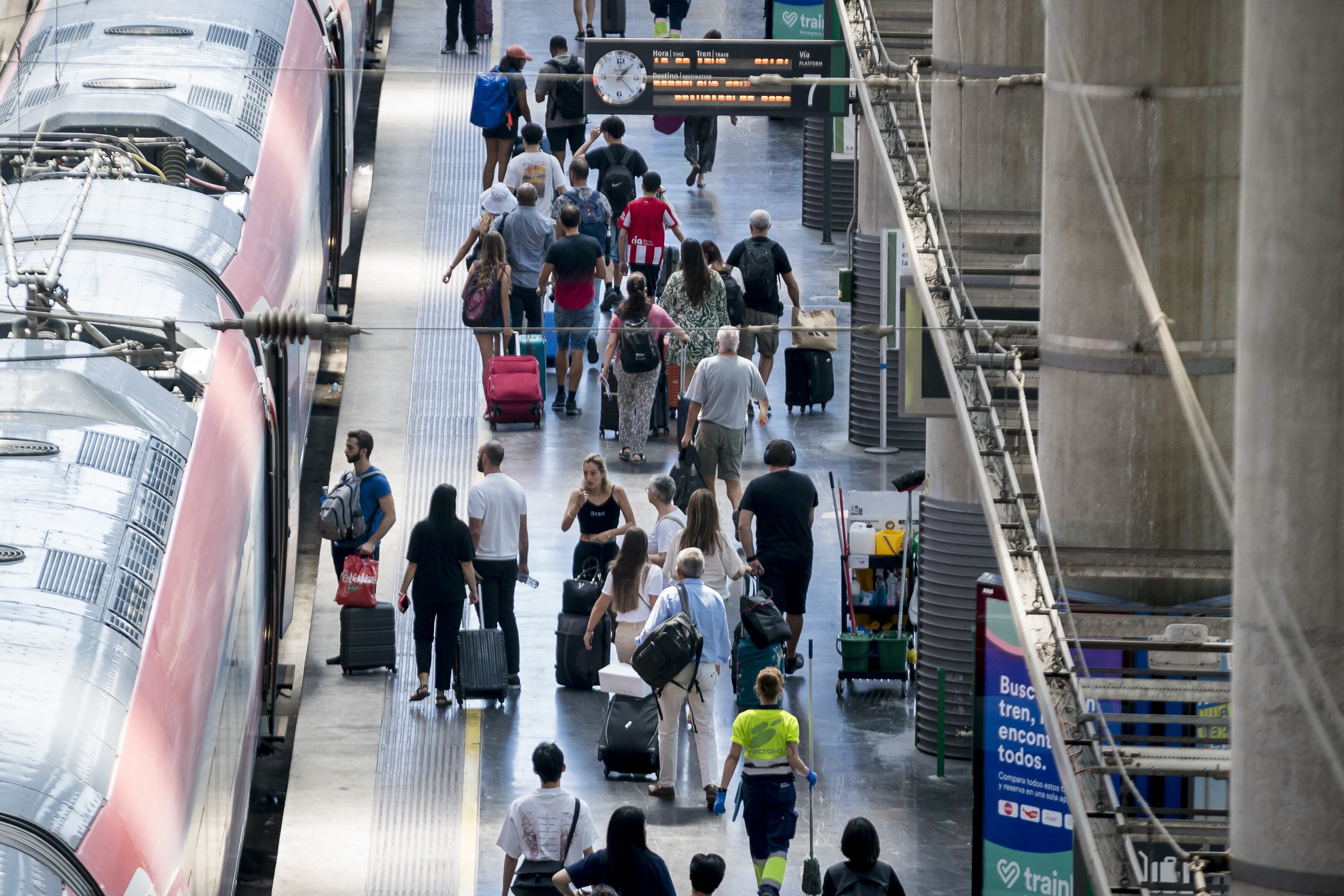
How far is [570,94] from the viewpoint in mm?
23469

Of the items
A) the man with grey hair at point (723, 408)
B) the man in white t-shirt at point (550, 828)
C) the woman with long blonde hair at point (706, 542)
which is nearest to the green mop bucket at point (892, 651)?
the woman with long blonde hair at point (706, 542)

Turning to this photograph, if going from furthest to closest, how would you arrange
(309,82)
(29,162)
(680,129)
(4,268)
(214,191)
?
(680,129) → (309,82) → (214,191) → (29,162) → (4,268)

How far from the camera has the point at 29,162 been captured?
13258mm

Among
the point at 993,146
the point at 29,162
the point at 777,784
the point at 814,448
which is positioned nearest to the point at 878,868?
the point at 777,784

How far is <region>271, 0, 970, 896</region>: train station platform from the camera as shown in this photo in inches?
510

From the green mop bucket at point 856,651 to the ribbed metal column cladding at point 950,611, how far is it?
610 millimetres

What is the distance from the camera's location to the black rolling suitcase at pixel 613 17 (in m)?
29.2

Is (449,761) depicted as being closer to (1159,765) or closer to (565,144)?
(1159,765)

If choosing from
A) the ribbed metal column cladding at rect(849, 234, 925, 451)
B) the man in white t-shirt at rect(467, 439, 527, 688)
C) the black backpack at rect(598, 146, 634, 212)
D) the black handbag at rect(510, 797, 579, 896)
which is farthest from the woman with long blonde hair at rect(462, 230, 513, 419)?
the black handbag at rect(510, 797, 579, 896)

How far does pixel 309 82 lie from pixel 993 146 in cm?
600

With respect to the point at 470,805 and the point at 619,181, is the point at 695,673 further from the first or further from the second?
the point at 619,181

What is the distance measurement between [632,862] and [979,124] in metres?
6.13

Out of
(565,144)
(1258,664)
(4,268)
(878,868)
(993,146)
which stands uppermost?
(565,144)

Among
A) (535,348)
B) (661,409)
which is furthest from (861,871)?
(535,348)
